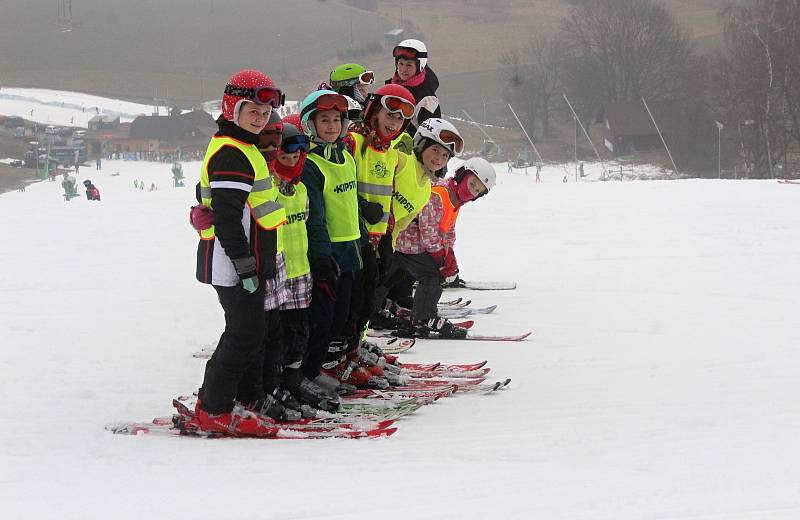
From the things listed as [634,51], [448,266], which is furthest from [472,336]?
[634,51]

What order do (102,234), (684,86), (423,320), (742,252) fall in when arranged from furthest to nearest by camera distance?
(684,86)
(102,234)
(742,252)
(423,320)

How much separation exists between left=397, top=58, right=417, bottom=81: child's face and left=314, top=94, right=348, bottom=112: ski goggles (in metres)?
2.84

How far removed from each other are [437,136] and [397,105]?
2.03 feet

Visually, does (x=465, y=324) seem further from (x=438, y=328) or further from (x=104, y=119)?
Result: (x=104, y=119)

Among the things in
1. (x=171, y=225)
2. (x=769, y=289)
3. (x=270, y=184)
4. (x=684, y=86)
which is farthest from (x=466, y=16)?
(x=270, y=184)

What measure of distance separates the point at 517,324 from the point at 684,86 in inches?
1635

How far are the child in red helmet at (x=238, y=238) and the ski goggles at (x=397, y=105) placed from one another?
4.26 feet

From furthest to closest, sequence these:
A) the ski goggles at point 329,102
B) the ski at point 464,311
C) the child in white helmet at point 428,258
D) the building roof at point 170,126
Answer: the building roof at point 170,126 → the ski at point 464,311 → the child in white helmet at point 428,258 → the ski goggles at point 329,102

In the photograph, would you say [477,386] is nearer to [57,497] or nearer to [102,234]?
[57,497]

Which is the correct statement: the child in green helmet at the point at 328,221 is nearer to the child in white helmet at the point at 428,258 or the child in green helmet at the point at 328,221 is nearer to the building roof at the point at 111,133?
the child in white helmet at the point at 428,258

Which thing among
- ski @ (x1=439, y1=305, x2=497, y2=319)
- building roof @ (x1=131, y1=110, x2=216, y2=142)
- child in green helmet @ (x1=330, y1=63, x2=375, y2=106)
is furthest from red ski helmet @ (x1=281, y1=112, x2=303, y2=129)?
building roof @ (x1=131, y1=110, x2=216, y2=142)

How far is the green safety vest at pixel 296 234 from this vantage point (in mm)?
4906

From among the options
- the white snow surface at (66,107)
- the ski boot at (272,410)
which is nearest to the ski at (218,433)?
the ski boot at (272,410)

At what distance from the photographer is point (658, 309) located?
26.3 ft
